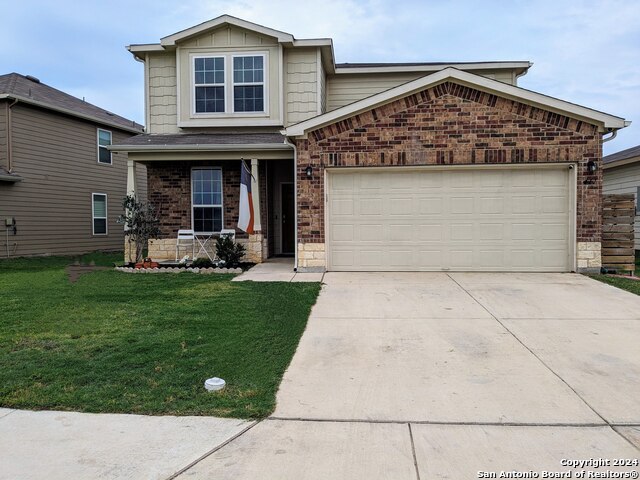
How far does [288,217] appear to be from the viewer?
49.8ft

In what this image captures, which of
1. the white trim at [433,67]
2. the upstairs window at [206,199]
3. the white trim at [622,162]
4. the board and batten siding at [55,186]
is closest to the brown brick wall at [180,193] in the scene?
the upstairs window at [206,199]

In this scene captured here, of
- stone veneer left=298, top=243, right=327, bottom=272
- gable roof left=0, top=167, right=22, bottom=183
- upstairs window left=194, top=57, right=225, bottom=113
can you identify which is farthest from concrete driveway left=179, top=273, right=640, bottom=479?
gable roof left=0, top=167, right=22, bottom=183

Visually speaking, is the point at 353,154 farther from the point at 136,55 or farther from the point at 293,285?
the point at 136,55

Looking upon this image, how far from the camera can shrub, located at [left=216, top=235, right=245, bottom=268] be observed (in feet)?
39.6

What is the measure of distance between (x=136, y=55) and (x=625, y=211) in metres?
13.1

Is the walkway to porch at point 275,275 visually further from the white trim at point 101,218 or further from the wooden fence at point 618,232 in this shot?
the white trim at point 101,218

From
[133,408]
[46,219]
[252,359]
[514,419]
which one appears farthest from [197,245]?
[514,419]

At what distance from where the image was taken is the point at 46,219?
55.9 feet

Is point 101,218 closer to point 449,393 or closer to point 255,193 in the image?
point 255,193

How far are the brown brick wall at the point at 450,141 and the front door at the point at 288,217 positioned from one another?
4.05 m

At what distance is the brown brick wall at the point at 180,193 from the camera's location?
13.5 meters

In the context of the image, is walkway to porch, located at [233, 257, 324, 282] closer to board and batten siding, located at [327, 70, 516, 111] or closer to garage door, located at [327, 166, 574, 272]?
garage door, located at [327, 166, 574, 272]

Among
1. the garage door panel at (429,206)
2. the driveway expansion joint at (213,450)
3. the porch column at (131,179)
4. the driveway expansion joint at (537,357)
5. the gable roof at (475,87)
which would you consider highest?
the gable roof at (475,87)

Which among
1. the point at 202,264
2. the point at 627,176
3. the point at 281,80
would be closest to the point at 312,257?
the point at 202,264
